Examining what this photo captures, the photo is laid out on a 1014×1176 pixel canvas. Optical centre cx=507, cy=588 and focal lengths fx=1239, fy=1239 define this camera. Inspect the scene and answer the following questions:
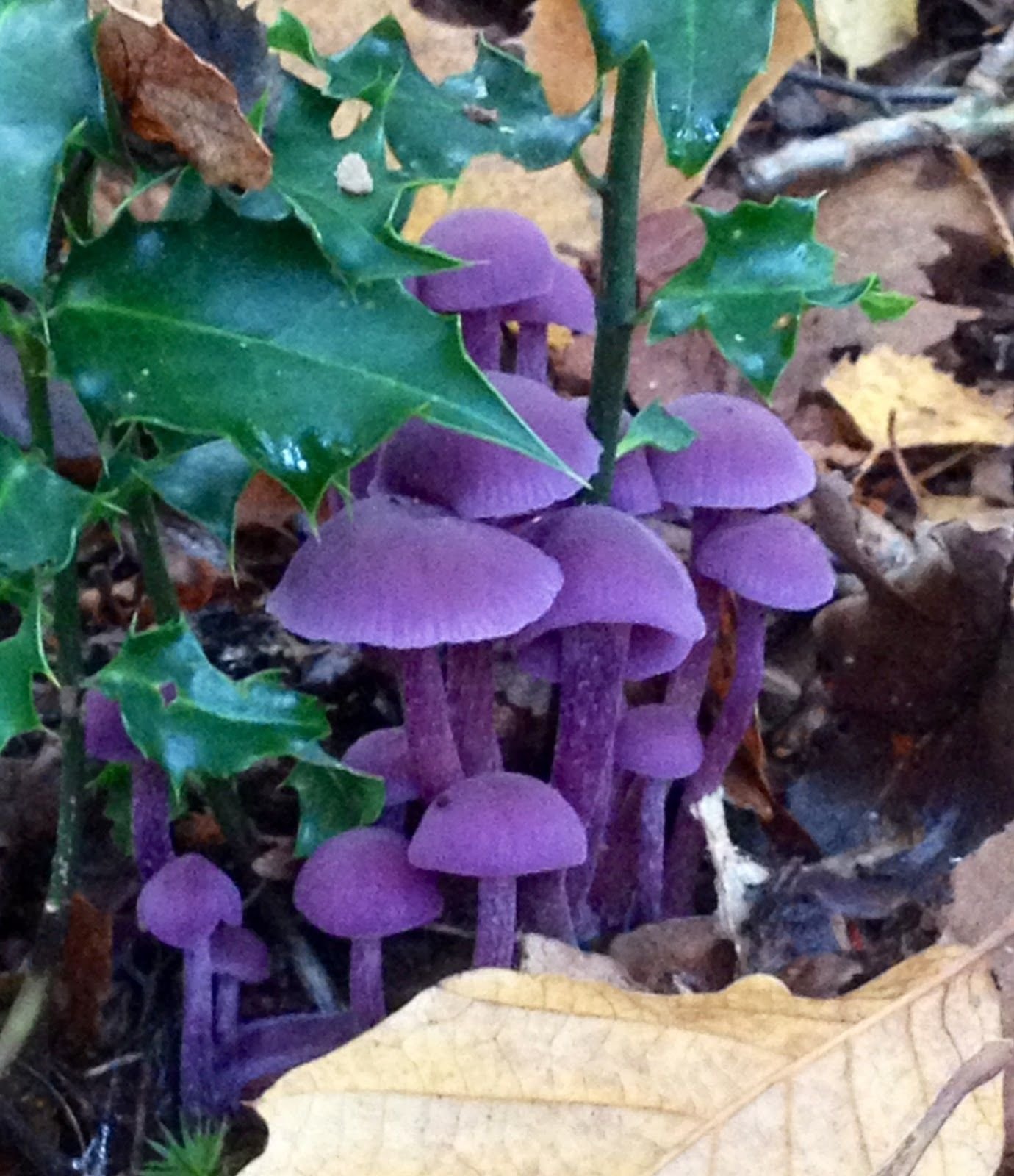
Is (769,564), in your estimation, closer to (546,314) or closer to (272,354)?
(546,314)

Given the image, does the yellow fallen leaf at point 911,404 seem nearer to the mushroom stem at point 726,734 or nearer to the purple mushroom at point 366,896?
the mushroom stem at point 726,734

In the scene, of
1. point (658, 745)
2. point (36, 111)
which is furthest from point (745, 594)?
point (36, 111)

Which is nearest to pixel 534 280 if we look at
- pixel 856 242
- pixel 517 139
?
pixel 517 139

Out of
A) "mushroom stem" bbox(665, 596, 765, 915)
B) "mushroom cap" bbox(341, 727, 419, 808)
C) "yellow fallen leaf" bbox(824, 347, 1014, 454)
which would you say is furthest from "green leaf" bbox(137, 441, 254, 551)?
"yellow fallen leaf" bbox(824, 347, 1014, 454)

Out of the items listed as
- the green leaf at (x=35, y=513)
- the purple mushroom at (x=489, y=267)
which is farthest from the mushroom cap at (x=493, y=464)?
the green leaf at (x=35, y=513)

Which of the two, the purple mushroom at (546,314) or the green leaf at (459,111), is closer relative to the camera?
the green leaf at (459,111)

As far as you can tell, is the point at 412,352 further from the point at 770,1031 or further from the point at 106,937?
the point at 106,937
